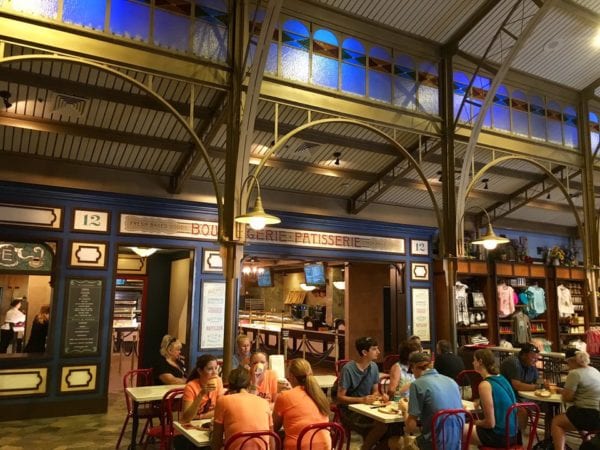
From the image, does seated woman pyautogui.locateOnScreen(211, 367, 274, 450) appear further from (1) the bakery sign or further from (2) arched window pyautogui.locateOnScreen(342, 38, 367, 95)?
(2) arched window pyautogui.locateOnScreen(342, 38, 367, 95)

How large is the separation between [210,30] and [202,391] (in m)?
4.88

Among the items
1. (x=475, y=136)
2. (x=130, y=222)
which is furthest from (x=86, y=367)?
(x=475, y=136)

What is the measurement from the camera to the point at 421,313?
1130 centimetres

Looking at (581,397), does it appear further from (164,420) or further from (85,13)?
(85,13)

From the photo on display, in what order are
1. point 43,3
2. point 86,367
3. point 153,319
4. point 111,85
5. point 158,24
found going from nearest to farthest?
point 43,3
point 158,24
point 111,85
point 86,367
point 153,319

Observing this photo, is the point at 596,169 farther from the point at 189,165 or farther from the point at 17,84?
the point at 17,84

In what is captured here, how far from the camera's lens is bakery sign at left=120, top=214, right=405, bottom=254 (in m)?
8.55

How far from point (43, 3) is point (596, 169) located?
35.4 ft

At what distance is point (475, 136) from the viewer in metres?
8.25

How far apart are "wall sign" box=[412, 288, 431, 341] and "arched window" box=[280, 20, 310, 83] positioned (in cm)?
583

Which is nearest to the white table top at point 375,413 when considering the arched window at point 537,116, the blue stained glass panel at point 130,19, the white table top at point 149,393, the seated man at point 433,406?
the seated man at point 433,406

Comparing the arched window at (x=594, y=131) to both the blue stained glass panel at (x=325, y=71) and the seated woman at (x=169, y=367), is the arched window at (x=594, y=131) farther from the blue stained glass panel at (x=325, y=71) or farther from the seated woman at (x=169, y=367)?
the seated woman at (x=169, y=367)

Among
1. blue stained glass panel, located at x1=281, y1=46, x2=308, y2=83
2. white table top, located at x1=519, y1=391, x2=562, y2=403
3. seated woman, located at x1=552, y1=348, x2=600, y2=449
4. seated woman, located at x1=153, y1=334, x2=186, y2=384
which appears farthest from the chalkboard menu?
seated woman, located at x1=552, y1=348, x2=600, y2=449

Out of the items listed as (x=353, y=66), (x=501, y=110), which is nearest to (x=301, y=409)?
(x=353, y=66)
